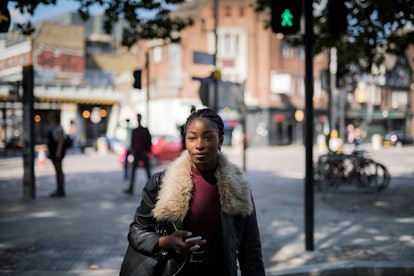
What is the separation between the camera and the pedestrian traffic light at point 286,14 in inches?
206

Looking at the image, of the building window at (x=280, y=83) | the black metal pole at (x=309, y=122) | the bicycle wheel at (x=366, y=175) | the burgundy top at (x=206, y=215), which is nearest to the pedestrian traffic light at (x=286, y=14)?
the black metal pole at (x=309, y=122)

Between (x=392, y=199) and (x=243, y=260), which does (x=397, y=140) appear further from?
(x=243, y=260)

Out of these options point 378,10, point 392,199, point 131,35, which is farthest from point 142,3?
point 392,199

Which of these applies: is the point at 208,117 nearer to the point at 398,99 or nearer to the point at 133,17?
the point at 133,17

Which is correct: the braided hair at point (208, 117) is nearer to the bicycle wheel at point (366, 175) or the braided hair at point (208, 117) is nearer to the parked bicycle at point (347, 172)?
the parked bicycle at point (347, 172)

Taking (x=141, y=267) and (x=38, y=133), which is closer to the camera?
(x=141, y=267)

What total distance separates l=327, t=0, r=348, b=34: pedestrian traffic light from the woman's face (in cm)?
413

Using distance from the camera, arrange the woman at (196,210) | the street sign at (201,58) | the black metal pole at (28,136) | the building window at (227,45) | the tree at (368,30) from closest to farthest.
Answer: the woman at (196,210), the tree at (368,30), the black metal pole at (28,136), the street sign at (201,58), the building window at (227,45)

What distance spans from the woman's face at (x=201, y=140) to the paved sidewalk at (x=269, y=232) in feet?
8.82

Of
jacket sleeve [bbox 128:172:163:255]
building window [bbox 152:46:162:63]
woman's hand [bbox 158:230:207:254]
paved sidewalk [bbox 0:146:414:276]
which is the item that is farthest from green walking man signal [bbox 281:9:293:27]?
building window [bbox 152:46:162:63]

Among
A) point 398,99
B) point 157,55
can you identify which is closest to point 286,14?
point 157,55

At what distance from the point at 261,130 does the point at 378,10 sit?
101 feet

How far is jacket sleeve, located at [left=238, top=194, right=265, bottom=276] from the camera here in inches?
90.1

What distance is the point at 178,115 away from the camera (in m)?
37.5
